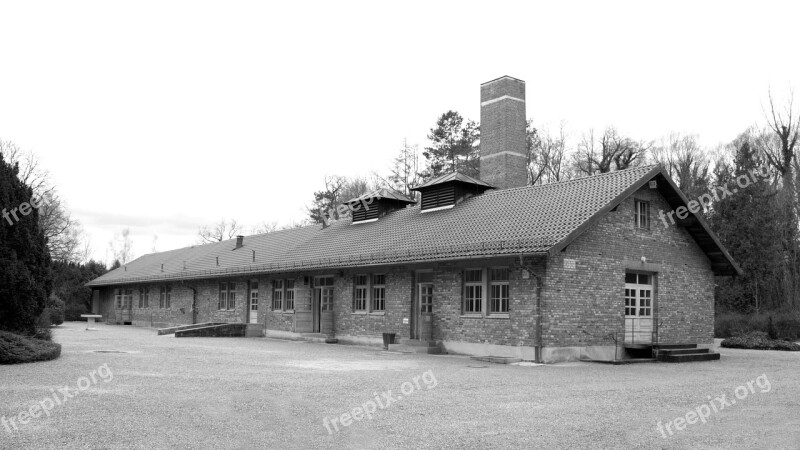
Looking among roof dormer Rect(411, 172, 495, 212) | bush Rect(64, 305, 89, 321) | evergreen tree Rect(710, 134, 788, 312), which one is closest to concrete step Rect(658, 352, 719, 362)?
roof dormer Rect(411, 172, 495, 212)

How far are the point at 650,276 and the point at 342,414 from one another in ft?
48.1

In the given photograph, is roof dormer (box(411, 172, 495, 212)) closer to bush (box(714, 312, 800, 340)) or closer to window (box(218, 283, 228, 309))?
window (box(218, 283, 228, 309))

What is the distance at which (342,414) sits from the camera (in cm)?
980

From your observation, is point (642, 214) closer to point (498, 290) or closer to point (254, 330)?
point (498, 290)

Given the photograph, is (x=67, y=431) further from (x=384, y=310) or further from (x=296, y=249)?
(x=296, y=249)

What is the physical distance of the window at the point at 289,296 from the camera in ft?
94.8

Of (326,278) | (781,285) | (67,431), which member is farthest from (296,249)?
(781,285)

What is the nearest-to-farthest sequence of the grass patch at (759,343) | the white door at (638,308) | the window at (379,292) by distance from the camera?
the white door at (638,308), the window at (379,292), the grass patch at (759,343)

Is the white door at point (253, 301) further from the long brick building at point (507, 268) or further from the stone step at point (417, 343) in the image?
the stone step at point (417, 343)

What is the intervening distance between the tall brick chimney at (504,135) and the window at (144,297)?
23.0m

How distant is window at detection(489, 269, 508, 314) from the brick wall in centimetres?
147

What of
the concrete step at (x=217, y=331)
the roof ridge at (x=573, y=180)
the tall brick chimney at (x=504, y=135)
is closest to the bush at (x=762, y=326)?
the tall brick chimney at (x=504, y=135)

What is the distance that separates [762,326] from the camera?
103 feet

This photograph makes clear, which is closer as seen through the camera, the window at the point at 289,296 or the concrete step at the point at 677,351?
the concrete step at the point at 677,351
